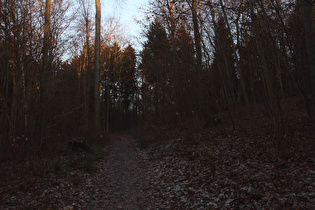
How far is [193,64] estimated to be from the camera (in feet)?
37.2

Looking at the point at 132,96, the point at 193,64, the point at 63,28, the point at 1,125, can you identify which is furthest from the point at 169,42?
the point at 132,96

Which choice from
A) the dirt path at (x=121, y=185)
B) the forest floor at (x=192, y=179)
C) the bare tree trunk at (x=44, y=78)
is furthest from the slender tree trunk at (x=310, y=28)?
the bare tree trunk at (x=44, y=78)

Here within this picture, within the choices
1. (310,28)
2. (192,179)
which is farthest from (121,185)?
(310,28)

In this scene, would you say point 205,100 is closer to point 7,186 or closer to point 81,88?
point 7,186

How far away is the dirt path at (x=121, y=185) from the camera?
179 inches

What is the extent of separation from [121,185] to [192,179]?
201 cm

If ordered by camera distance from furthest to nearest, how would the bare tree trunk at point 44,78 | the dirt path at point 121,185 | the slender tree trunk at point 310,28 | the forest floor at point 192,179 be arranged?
the bare tree trunk at point 44,78 → the slender tree trunk at point 310,28 → the dirt path at point 121,185 → the forest floor at point 192,179

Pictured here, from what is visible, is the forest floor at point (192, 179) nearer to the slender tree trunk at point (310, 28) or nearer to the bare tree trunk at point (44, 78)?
the bare tree trunk at point (44, 78)

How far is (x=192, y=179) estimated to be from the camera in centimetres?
535

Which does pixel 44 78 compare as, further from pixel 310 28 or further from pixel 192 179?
pixel 310 28

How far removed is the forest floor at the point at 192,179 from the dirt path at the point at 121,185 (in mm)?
21

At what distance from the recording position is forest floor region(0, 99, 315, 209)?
12.5 ft

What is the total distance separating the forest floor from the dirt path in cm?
2

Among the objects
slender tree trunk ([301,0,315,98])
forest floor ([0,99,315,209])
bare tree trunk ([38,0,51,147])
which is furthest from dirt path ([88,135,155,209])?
slender tree trunk ([301,0,315,98])
